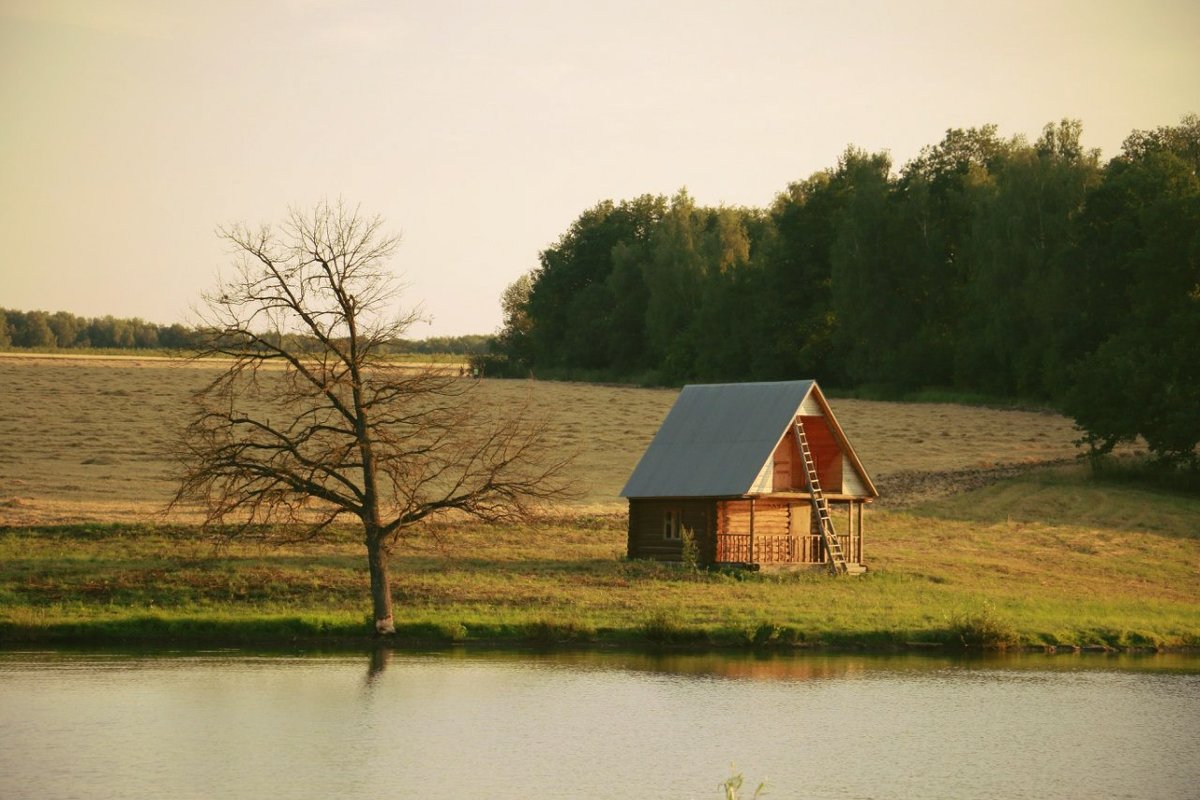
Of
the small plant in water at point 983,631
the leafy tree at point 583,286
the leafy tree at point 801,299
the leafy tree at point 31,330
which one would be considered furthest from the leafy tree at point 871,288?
the leafy tree at point 31,330

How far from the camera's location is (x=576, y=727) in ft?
90.8

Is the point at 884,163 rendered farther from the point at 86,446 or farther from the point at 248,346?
the point at 248,346

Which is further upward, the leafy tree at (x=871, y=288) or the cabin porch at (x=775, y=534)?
the leafy tree at (x=871, y=288)

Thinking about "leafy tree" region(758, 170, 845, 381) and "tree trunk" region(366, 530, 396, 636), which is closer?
"tree trunk" region(366, 530, 396, 636)

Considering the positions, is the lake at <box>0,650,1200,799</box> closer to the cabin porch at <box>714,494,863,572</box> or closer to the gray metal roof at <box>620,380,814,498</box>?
the cabin porch at <box>714,494,863,572</box>

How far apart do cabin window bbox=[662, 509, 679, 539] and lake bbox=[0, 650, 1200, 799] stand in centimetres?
1407

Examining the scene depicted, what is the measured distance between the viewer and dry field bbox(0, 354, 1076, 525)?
54.9 metres

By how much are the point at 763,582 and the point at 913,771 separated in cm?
2134

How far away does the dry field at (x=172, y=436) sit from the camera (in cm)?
5488

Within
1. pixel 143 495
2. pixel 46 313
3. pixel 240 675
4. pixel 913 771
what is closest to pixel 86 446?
pixel 143 495

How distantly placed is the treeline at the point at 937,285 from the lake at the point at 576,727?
34870 mm

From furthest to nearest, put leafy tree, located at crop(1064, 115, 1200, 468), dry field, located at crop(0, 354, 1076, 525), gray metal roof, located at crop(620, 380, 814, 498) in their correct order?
1. leafy tree, located at crop(1064, 115, 1200, 468)
2. dry field, located at crop(0, 354, 1076, 525)
3. gray metal roof, located at crop(620, 380, 814, 498)

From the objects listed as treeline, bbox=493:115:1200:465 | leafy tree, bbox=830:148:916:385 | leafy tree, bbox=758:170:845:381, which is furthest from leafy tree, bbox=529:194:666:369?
leafy tree, bbox=830:148:916:385

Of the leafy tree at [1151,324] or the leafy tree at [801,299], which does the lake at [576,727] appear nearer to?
the leafy tree at [1151,324]
